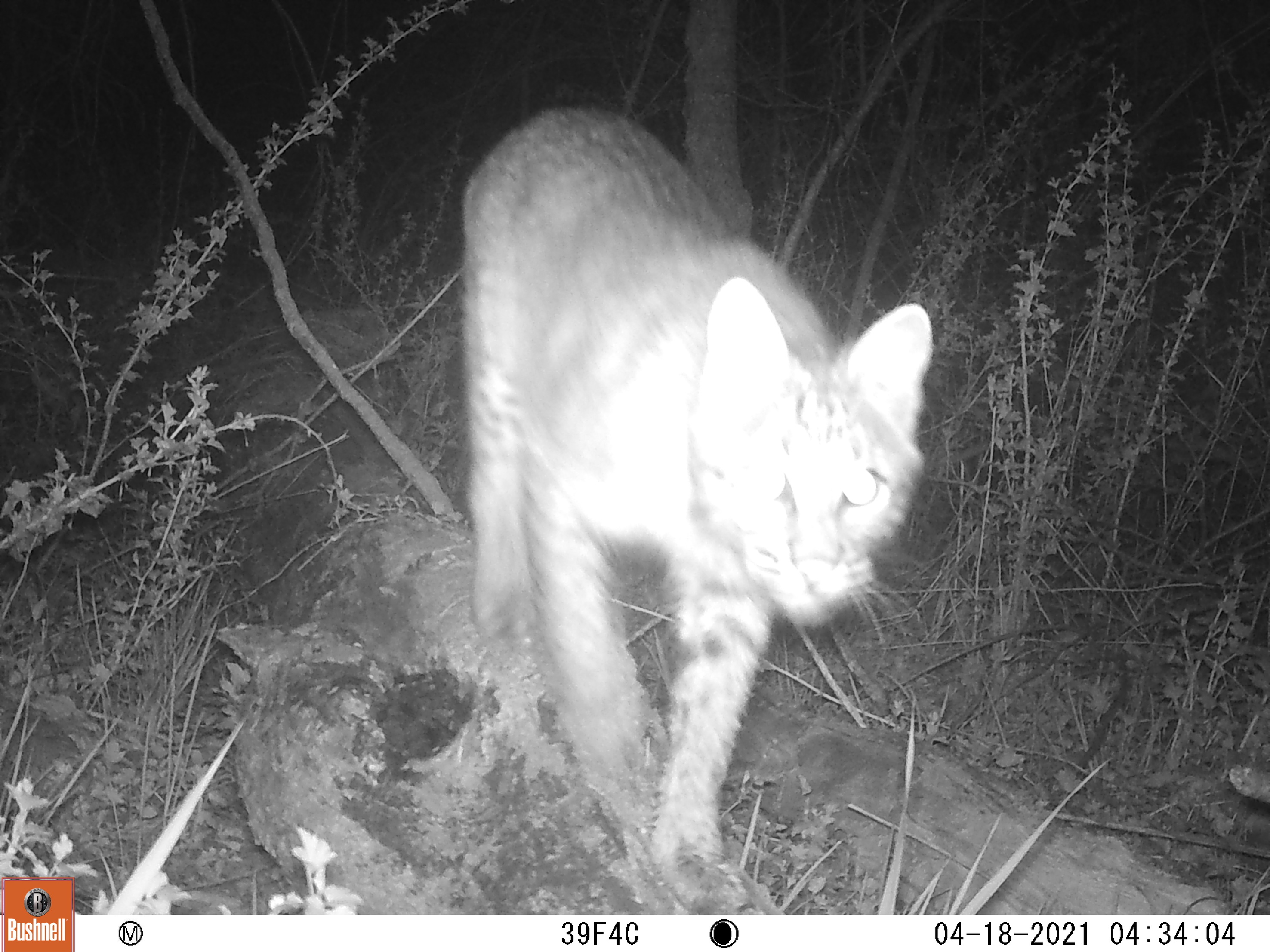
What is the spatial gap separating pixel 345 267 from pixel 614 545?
5.22ft

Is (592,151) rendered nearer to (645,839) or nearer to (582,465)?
(582,465)

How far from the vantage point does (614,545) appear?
2461mm

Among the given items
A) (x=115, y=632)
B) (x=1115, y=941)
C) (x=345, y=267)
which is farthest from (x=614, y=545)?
(x=345, y=267)

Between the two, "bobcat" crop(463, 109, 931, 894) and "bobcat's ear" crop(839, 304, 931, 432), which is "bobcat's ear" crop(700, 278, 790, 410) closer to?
"bobcat" crop(463, 109, 931, 894)

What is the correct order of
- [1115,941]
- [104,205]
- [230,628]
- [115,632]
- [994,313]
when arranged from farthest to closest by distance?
[104,205], [994,313], [115,632], [230,628], [1115,941]

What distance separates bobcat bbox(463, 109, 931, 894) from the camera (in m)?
2.00

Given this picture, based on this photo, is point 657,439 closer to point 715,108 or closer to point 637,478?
point 637,478

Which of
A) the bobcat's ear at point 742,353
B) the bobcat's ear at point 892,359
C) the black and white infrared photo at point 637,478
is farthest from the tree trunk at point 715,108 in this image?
the bobcat's ear at point 742,353

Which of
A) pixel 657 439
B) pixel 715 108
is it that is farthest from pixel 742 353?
pixel 715 108

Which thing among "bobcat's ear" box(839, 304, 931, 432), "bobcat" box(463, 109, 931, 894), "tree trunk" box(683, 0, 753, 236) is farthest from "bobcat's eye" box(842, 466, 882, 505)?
"tree trunk" box(683, 0, 753, 236)

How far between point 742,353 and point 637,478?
426mm

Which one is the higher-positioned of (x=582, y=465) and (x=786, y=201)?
(x=786, y=201)

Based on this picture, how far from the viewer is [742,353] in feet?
6.77

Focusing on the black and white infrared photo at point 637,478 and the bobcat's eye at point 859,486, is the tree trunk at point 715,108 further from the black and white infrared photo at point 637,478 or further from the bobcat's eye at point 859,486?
the bobcat's eye at point 859,486
